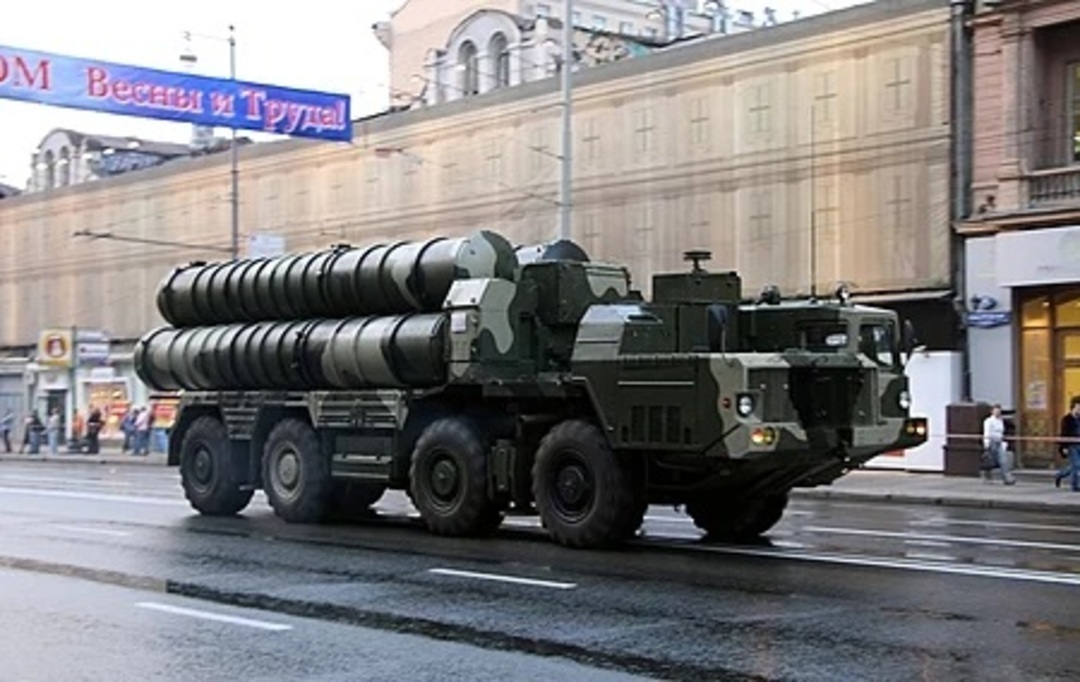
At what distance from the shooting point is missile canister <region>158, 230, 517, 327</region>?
16.6m

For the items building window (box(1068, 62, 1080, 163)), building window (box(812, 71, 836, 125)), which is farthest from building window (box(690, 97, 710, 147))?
building window (box(1068, 62, 1080, 163))

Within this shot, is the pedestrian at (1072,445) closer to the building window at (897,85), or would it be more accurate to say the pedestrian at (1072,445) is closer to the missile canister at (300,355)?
the building window at (897,85)

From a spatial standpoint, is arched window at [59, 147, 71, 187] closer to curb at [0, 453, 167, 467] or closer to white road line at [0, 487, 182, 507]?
curb at [0, 453, 167, 467]

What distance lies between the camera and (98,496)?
24188mm

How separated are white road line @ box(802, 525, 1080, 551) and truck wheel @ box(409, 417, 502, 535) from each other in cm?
388

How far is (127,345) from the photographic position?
5069cm

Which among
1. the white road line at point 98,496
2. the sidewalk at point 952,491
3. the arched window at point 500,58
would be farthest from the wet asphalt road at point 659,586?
the arched window at point 500,58

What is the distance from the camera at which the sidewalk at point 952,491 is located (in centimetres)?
2281

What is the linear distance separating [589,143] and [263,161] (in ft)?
43.4

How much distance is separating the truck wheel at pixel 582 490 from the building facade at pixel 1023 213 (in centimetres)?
1521

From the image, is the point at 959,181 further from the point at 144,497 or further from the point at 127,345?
the point at 127,345

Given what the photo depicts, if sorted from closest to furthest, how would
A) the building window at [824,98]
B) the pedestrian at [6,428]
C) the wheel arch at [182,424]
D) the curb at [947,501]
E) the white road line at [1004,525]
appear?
the white road line at [1004,525] → the wheel arch at [182,424] → the curb at [947,501] → the building window at [824,98] → the pedestrian at [6,428]

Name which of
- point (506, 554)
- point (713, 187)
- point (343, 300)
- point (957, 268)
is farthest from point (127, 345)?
point (506, 554)

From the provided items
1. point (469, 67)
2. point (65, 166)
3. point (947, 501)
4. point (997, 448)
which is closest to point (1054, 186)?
point (997, 448)
